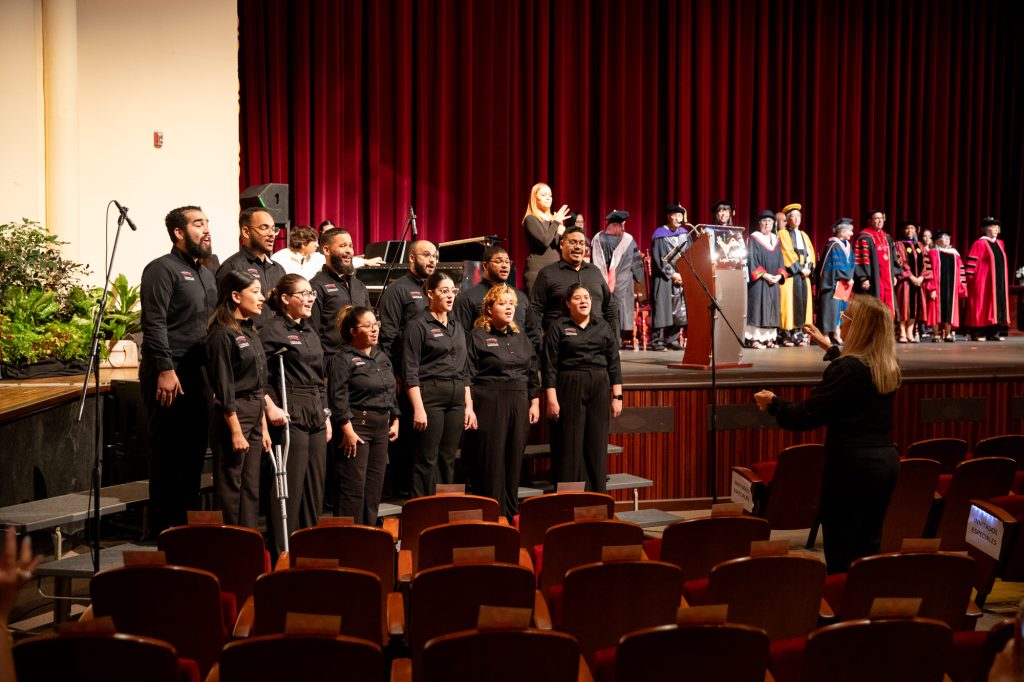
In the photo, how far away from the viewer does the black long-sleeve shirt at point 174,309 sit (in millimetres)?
4492

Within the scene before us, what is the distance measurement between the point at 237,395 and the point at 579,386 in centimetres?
194

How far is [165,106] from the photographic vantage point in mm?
8859

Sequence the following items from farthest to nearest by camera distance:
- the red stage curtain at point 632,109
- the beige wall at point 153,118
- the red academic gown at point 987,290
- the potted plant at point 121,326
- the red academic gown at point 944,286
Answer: the red academic gown at point 987,290 < the red academic gown at point 944,286 < the red stage curtain at point 632,109 < the beige wall at point 153,118 < the potted plant at point 121,326

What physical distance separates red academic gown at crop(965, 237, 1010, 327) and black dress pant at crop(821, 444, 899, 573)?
9.12m

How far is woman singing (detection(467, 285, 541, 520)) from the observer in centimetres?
532

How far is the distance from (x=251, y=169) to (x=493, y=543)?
24.9 ft

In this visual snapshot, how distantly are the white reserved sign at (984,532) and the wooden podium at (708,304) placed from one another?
310 centimetres

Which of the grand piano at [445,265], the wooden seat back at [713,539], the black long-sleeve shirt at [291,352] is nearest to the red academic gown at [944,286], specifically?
→ the grand piano at [445,265]

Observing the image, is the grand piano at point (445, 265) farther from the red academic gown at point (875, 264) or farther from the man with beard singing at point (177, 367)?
the red academic gown at point (875, 264)

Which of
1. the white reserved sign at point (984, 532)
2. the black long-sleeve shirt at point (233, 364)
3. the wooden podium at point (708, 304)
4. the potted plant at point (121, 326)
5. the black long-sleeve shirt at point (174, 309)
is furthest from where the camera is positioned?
the potted plant at point (121, 326)

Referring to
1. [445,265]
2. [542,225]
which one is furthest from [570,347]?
[445,265]

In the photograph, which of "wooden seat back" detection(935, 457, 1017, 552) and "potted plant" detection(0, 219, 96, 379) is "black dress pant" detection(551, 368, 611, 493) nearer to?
"wooden seat back" detection(935, 457, 1017, 552)

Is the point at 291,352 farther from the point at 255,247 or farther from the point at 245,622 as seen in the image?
the point at 245,622

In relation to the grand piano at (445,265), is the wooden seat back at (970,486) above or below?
below
